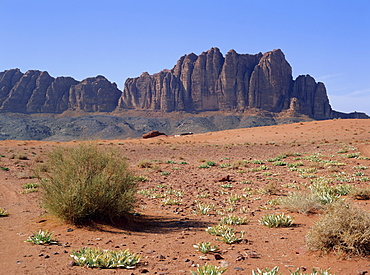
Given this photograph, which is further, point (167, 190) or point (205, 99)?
point (205, 99)

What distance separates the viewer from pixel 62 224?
20.9 feet

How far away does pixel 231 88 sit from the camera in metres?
138

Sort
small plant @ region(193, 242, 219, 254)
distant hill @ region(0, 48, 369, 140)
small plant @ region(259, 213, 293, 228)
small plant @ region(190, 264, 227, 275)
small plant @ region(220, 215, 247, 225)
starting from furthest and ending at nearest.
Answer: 1. distant hill @ region(0, 48, 369, 140)
2. small plant @ region(220, 215, 247, 225)
3. small plant @ region(259, 213, 293, 228)
4. small plant @ region(193, 242, 219, 254)
5. small plant @ region(190, 264, 227, 275)

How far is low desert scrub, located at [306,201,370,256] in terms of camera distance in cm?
430

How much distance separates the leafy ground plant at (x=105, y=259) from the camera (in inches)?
169

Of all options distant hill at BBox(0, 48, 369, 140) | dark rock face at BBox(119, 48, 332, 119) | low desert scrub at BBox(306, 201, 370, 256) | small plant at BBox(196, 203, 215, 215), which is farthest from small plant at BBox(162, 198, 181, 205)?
dark rock face at BBox(119, 48, 332, 119)

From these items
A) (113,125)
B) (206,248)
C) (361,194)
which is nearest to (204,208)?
(206,248)

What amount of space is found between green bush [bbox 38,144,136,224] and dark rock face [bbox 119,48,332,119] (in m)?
127

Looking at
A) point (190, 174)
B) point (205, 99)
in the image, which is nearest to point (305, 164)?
point (190, 174)

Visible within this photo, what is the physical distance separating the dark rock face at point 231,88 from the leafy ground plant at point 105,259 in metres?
129

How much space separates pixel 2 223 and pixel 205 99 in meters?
135

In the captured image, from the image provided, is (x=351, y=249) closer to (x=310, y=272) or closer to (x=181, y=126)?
(x=310, y=272)

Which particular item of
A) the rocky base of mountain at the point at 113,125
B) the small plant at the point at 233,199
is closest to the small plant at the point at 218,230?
the small plant at the point at 233,199

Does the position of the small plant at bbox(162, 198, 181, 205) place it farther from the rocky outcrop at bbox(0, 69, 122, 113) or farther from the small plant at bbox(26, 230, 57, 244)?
the rocky outcrop at bbox(0, 69, 122, 113)
